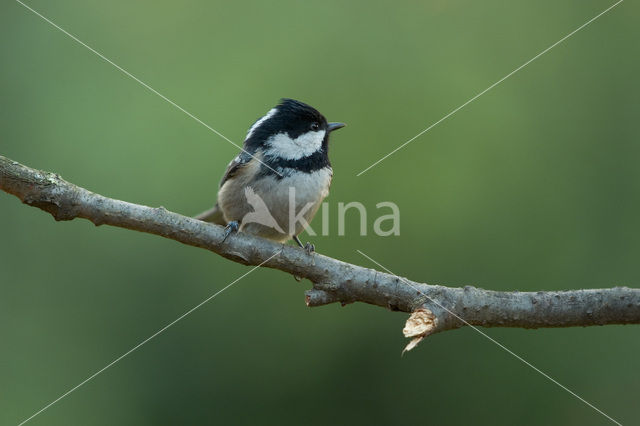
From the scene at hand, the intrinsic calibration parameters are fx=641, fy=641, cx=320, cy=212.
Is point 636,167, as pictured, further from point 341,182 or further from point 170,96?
point 170,96

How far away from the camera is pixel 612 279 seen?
469 cm

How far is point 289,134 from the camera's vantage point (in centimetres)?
400

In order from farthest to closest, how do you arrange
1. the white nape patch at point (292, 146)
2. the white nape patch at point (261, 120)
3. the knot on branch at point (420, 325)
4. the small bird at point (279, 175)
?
the white nape patch at point (261, 120) < the white nape patch at point (292, 146) < the small bird at point (279, 175) < the knot on branch at point (420, 325)

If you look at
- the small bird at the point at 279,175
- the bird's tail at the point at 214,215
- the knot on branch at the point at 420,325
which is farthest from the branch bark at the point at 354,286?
the bird's tail at the point at 214,215

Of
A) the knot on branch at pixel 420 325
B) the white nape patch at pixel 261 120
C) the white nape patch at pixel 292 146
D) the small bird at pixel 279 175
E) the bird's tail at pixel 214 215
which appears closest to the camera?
the knot on branch at pixel 420 325

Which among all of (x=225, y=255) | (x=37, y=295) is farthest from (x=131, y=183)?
(x=225, y=255)

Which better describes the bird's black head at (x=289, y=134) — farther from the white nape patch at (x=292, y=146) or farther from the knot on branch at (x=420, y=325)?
the knot on branch at (x=420, y=325)

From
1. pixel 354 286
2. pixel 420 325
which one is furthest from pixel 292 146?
pixel 420 325

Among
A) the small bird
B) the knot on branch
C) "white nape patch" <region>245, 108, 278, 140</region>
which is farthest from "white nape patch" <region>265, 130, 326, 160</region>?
the knot on branch

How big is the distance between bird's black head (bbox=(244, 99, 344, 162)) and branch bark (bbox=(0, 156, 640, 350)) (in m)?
0.93

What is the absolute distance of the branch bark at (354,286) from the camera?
2711 mm

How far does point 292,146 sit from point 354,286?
1.24m

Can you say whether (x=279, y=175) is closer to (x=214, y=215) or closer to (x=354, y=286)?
(x=214, y=215)

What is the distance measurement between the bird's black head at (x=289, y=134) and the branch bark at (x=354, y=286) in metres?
0.93
